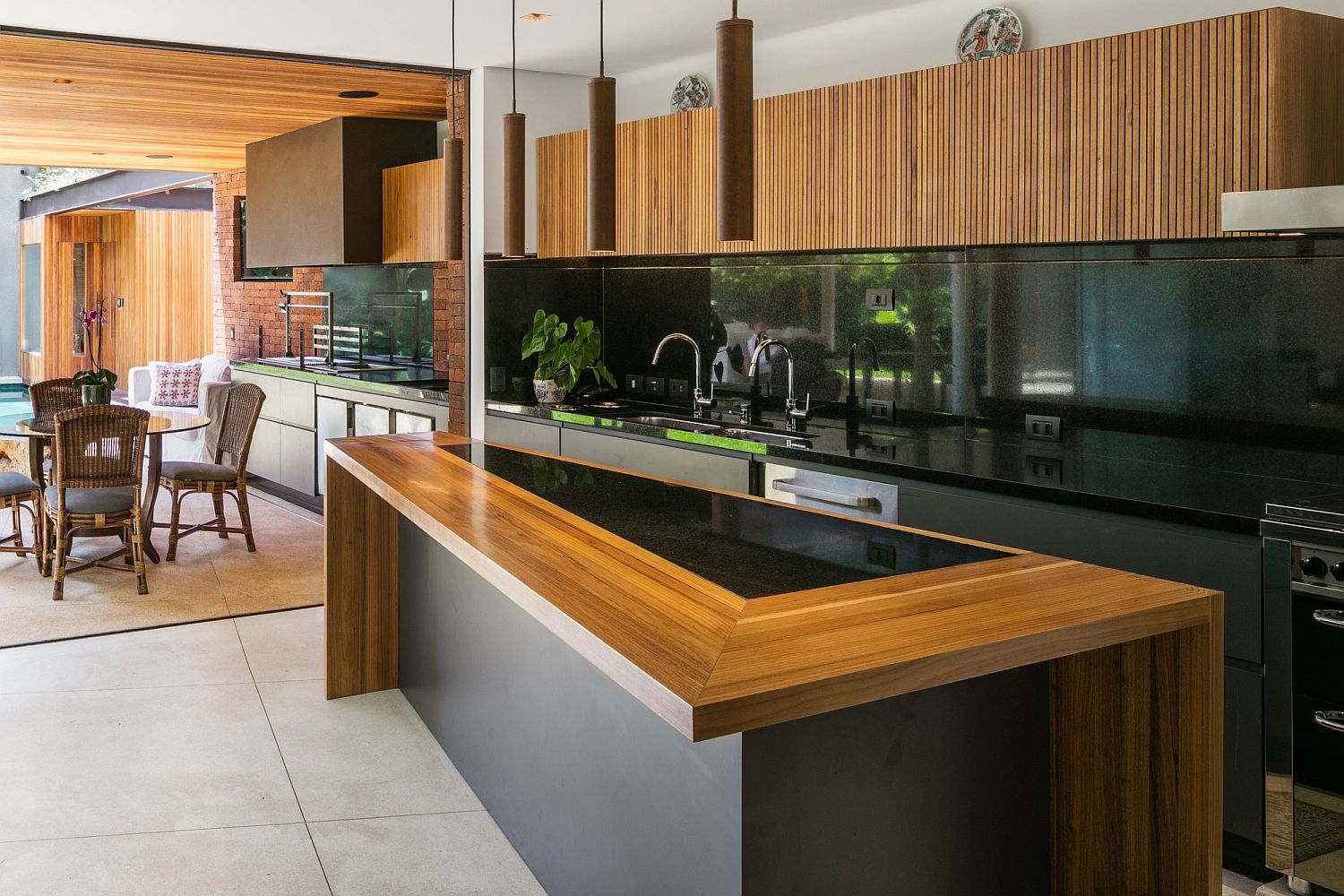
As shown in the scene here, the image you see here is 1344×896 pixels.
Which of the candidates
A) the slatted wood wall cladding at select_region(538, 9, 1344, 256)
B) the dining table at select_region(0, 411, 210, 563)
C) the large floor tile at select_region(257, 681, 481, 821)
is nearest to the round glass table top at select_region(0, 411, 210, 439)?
the dining table at select_region(0, 411, 210, 563)

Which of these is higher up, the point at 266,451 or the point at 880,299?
the point at 880,299

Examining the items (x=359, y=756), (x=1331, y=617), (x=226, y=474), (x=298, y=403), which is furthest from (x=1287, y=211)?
(x=298, y=403)

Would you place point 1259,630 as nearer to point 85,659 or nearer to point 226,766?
point 226,766

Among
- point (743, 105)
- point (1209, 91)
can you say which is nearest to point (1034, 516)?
point (1209, 91)

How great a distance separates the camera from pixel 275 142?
872 centimetres

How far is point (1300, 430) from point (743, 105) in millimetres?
2221

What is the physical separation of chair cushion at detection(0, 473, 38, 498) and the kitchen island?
167 inches

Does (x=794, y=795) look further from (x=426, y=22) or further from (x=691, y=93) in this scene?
(x=691, y=93)

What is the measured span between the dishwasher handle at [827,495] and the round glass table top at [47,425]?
3.42m

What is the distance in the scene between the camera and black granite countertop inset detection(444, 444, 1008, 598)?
7.32 feet

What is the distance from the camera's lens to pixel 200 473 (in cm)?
682

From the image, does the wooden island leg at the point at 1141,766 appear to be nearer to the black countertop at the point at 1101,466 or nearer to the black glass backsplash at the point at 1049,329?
the black countertop at the point at 1101,466

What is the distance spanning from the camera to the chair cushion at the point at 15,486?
20.1 feet

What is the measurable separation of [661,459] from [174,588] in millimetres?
2729
